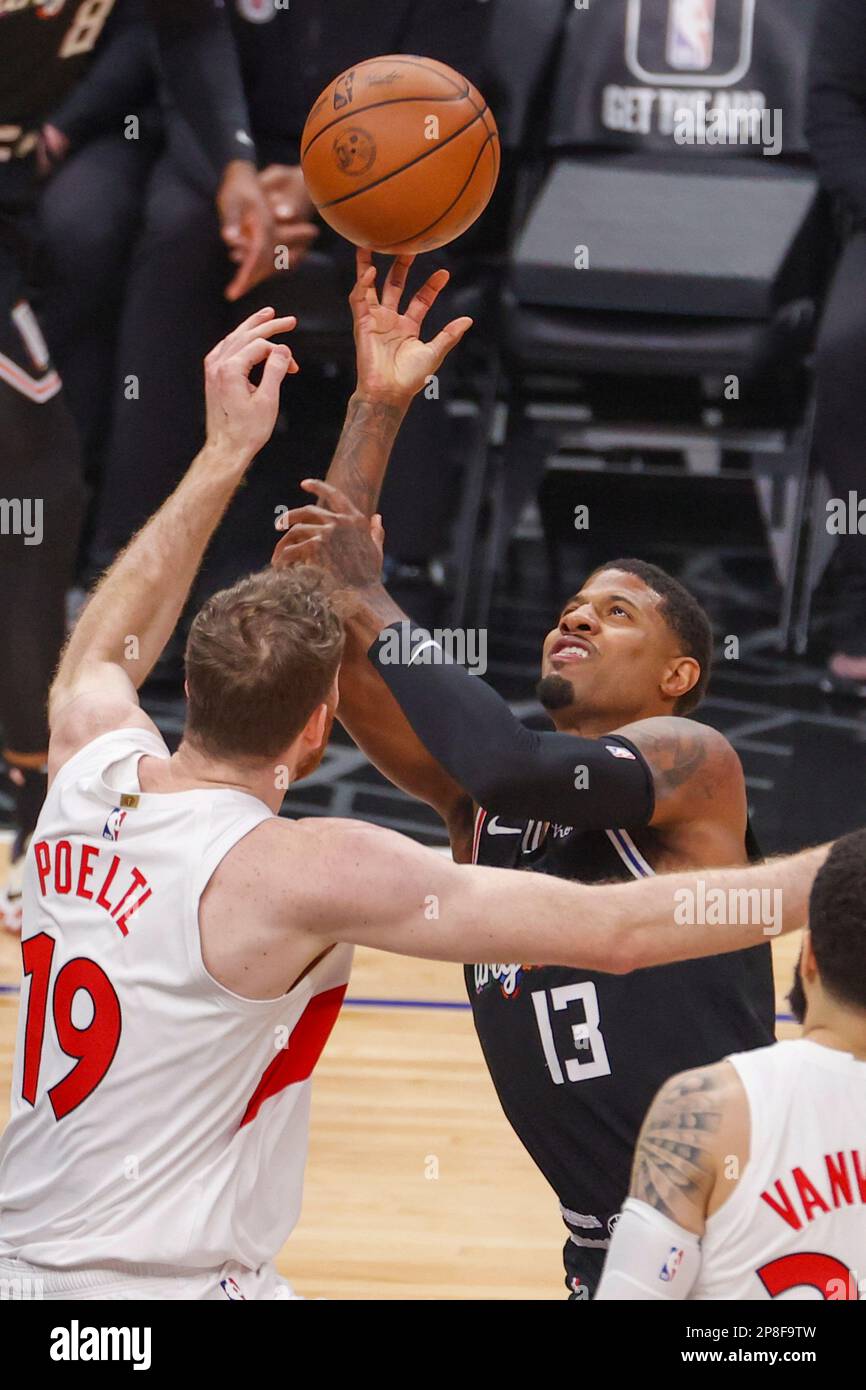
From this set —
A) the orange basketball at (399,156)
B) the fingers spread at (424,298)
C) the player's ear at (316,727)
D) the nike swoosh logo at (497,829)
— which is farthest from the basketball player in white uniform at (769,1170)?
the orange basketball at (399,156)

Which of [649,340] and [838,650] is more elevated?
[649,340]

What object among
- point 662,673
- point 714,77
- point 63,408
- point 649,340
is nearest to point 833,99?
point 714,77

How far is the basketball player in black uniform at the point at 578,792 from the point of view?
2.98m

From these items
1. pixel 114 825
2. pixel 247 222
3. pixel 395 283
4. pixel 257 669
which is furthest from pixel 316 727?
pixel 247 222

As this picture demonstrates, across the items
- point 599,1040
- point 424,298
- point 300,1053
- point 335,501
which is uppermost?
point 424,298

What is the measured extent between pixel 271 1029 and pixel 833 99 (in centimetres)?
707

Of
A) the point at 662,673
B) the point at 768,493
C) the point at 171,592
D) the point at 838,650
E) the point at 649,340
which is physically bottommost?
the point at 838,650

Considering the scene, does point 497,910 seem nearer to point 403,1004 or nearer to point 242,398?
point 242,398

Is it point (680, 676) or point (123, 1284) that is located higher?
point (680, 676)

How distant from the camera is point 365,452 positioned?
10.9ft

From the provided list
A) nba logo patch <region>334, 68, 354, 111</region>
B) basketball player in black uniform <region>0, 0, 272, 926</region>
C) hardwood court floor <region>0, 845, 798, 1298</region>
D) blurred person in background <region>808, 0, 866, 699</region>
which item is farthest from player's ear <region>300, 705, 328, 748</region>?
blurred person in background <region>808, 0, 866, 699</region>

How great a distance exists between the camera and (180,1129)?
2.38 metres

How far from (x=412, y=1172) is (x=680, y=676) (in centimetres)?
181

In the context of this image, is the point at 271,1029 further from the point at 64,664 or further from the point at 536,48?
the point at 536,48
